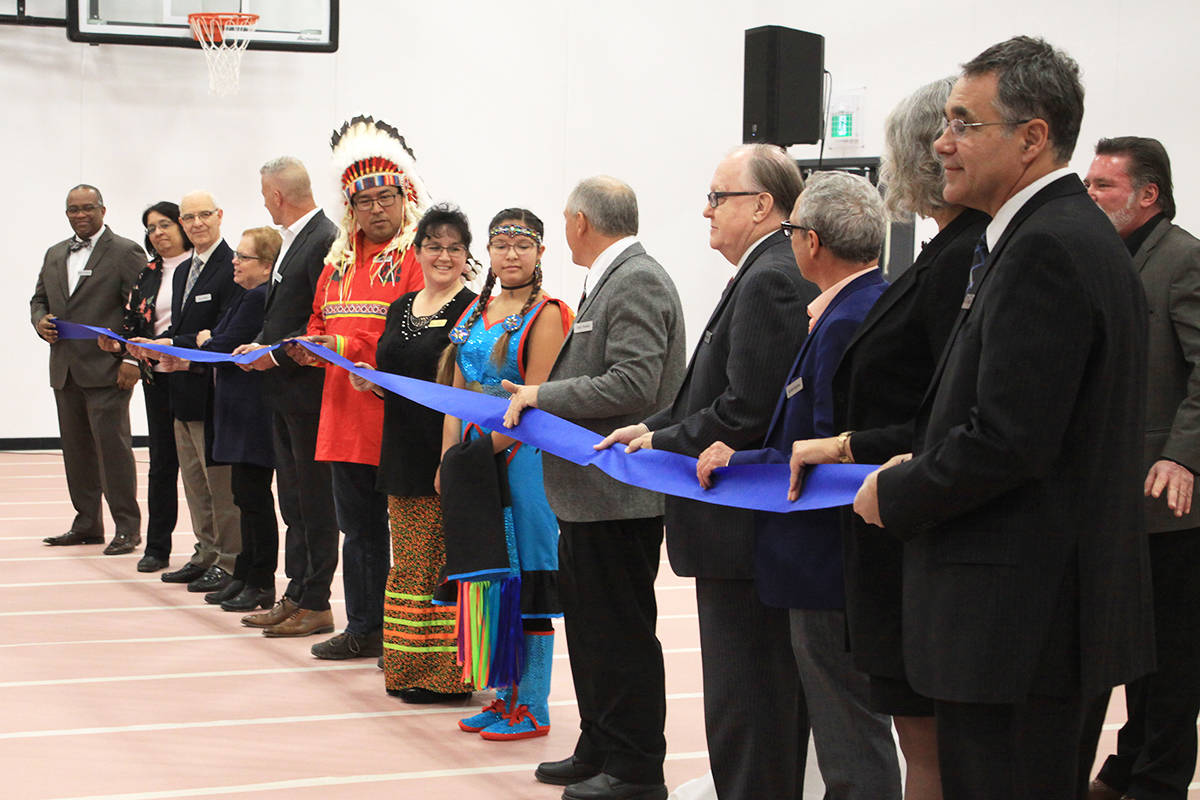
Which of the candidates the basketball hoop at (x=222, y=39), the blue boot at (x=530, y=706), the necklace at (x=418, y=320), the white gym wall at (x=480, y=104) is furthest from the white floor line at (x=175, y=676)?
the basketball hoop at (x=222, y=39)

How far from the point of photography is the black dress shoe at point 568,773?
3.52 m

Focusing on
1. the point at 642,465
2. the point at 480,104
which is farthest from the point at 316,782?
the point at 480,104

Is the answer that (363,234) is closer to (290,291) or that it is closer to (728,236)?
(290,291)

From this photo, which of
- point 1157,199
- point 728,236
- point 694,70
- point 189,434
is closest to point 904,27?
point 694,70

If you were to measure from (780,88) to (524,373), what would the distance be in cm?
430

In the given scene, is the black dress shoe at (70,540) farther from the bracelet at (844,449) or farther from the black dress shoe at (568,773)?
the bracelet at (844,449)

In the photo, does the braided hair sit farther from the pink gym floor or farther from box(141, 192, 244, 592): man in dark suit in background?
box(141, 192, 244, 592): man in dark suit in background

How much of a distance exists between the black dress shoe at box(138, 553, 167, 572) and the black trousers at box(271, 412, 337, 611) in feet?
4.64

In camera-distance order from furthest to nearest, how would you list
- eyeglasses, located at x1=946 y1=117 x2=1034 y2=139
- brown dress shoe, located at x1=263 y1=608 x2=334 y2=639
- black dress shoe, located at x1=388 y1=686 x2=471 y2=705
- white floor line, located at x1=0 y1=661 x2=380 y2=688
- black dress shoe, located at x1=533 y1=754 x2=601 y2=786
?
brown dress shoe, located at x1=263 y1=608 x2=334 y2=639
white floor line, located at x1=0 y1=661 x2=380 y2=688
black dress shoe, located at x1=388 y1=686 x2=471 y2=705
black dress shoe, located at x1=533 y1=754 x2=601 y2=786
eyeglasses, located at x1=946 y1=117 x2=1034 y2=139

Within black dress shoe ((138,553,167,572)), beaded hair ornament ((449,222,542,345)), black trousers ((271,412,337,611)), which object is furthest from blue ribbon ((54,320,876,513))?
black dress shoe ((138,553,167,572))

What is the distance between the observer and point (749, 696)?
8.74 ft

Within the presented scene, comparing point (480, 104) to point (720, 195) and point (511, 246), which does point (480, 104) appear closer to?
point (511, 246)

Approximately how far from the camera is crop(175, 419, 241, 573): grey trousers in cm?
606

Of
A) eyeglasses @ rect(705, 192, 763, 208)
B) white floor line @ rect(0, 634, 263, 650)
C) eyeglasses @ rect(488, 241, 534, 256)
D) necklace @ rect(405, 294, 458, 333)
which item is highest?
eyeglasses @ rect(705, 192, 763, 208)
